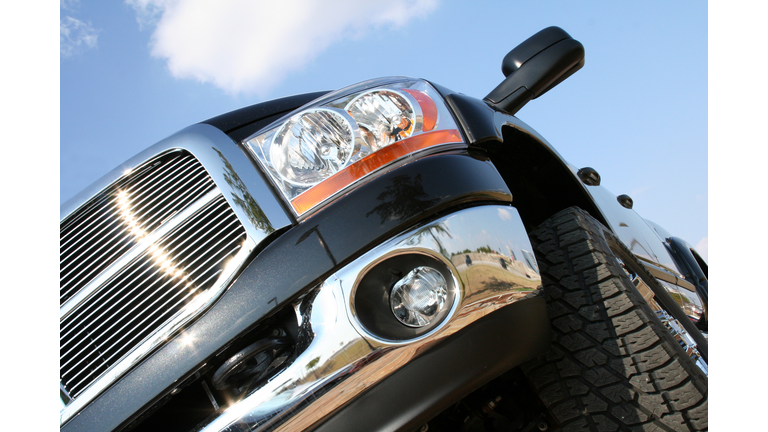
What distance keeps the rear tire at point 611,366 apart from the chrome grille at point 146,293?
917 mm

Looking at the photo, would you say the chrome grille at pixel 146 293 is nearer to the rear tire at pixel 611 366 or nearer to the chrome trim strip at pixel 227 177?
the chrome trim strip at pixel 227 177

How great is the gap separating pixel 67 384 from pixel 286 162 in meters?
0.83

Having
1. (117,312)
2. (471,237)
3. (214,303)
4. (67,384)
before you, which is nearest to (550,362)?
(471,237)

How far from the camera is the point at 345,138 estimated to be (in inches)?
51.6

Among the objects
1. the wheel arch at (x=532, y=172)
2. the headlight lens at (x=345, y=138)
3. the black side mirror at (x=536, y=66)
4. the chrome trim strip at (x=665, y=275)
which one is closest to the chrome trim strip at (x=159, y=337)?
the headlight lens at (x=345, y=138)

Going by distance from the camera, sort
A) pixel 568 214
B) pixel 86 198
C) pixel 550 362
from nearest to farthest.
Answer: pixel 550 362
pixel 86 198
pixel 568 214

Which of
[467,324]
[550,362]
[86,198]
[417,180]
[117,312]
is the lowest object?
[550,362]

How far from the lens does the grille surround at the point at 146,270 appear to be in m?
1.25

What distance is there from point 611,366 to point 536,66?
116cm

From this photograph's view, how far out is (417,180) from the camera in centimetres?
122

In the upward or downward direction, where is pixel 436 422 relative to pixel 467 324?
downward

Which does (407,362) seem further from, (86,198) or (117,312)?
(86,198)

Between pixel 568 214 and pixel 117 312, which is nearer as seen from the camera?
pixel 117 312

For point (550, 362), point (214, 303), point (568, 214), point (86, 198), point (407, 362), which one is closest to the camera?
point (407, 362)
